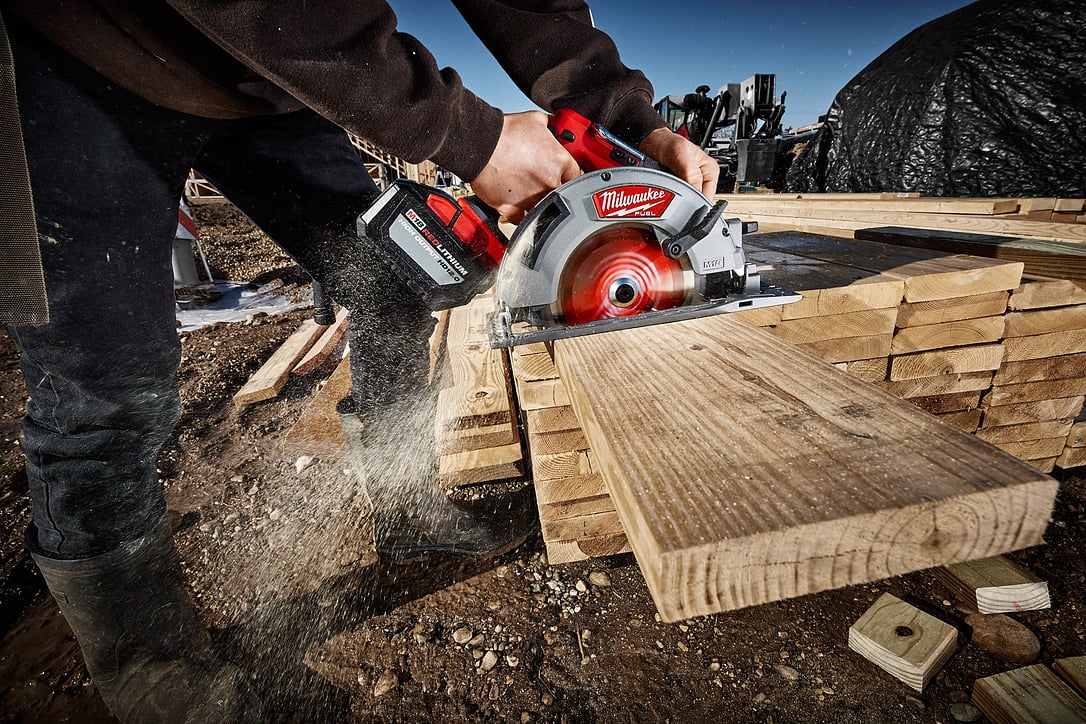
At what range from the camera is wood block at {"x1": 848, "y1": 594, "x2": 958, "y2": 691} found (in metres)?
1.30

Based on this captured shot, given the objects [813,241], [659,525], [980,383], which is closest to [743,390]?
[659,525]

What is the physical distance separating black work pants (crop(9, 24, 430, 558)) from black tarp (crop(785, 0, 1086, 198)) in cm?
443

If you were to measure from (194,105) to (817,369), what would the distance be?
4.56ft

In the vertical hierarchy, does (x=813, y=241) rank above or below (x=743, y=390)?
above

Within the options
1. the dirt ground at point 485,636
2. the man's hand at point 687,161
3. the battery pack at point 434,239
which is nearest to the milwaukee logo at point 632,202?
the man's hand at point 687,161

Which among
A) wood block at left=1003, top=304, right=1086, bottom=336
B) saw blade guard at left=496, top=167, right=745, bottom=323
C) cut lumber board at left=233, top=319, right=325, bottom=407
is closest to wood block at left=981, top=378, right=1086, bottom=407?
wood block at left=1003, top=304, right=1086, bottom=336

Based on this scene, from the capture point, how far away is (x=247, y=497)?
2225mm

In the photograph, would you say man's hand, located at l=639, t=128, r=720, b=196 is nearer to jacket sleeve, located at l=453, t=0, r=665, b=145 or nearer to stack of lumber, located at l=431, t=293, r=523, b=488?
jacket sleeve, located at l=453, t=0, r=665, b=145

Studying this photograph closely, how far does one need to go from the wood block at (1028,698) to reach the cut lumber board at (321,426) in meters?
2.36

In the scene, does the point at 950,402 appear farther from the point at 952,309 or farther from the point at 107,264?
the point at 107,264

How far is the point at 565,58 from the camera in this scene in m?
1.51

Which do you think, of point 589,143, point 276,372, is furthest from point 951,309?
point 276,372

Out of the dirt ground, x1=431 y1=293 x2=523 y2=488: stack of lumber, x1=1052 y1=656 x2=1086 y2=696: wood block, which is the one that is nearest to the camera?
x1=1052 y1=656 x2=1086 y2=696: wood block

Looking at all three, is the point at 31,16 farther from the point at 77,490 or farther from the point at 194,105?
the point at 77,490
